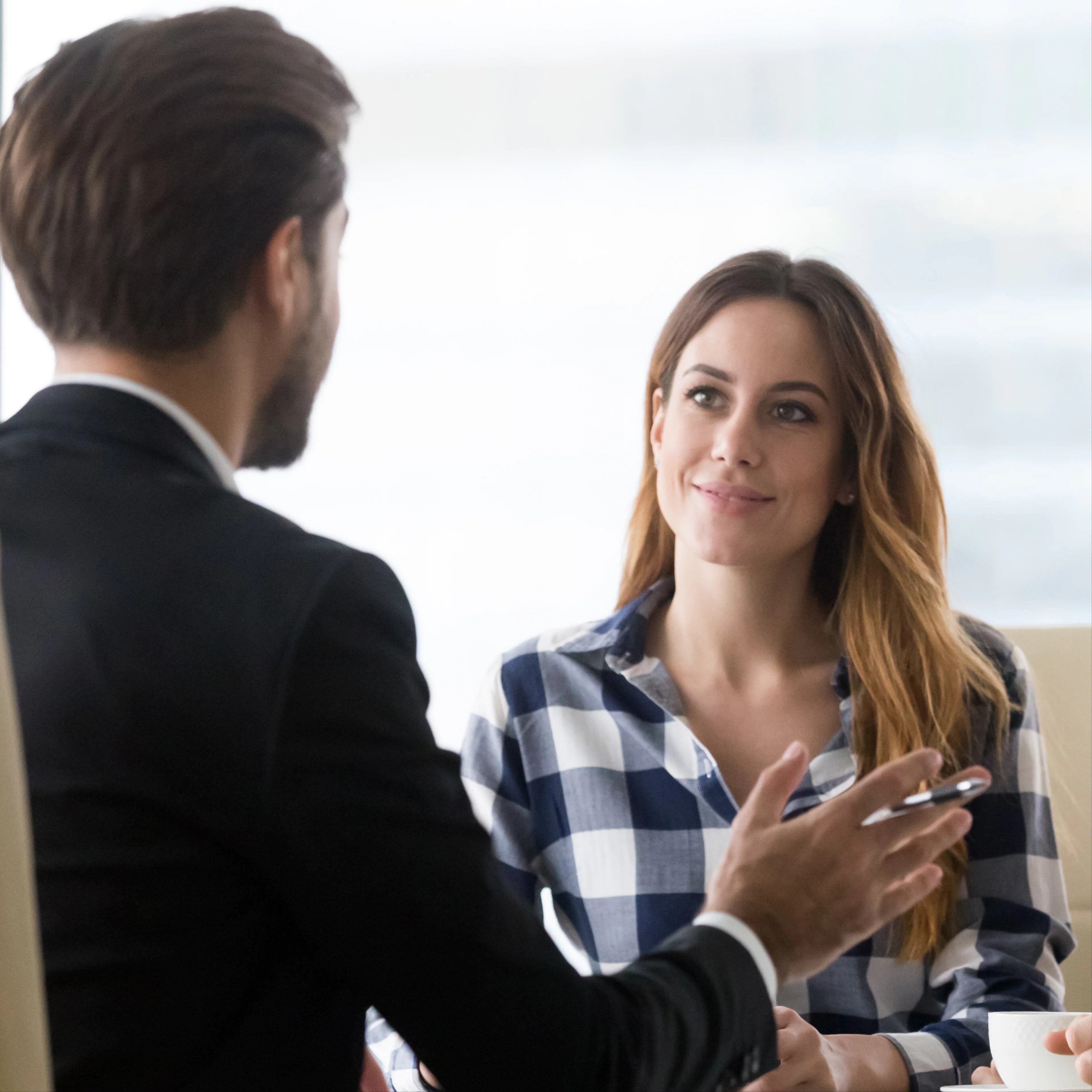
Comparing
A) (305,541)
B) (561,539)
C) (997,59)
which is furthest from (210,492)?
(997,59)

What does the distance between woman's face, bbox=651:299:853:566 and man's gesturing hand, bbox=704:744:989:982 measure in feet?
2.61

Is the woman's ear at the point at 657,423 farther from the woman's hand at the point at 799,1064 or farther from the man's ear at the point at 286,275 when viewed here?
the man's ear at the point at 286,275

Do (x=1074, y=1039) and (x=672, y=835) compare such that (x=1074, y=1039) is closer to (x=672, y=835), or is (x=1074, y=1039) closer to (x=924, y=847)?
(x=924, y=847)

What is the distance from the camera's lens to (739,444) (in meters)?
1.78

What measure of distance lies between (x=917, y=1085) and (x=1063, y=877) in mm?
504

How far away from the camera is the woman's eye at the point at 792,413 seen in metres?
1.83

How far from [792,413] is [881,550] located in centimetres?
24

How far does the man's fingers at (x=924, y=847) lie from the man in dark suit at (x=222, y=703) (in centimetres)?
9

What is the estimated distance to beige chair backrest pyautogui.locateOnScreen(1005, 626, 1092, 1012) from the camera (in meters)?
1.93

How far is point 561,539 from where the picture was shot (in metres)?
2.70

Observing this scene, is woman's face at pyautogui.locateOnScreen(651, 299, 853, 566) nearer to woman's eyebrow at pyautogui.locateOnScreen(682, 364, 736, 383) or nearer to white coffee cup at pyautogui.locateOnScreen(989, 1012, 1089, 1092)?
woman's eyebrow at pyautogui.locateOnScreen(682, 364, 736, 383)

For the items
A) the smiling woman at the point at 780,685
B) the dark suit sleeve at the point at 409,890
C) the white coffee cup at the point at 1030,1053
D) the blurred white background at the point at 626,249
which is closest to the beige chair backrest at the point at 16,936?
the dark suit sleeve at the point at 409,890

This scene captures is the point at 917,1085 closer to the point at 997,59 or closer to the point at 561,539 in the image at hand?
the point at 561,539

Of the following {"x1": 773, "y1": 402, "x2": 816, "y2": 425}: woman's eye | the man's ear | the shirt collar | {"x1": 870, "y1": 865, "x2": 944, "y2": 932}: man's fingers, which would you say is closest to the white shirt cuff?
{"x1": 870, "y1": 865, "x2": 944, "y2": 932}: man's fingers
